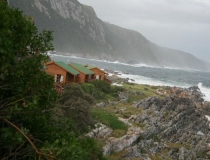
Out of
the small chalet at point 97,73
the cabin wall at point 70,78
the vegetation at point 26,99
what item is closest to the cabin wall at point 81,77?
the cabin wall at point 70,78

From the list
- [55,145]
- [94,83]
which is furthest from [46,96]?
[94,83]

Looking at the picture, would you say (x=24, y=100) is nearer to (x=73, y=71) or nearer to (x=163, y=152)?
(x=163, y=152)

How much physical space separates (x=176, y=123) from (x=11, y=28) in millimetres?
32902

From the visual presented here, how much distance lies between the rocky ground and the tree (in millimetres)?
15130

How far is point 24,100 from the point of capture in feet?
31.3

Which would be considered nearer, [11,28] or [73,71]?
[11,28]

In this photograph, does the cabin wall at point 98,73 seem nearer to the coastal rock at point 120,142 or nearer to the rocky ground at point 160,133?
the rocky ground at point 160,133

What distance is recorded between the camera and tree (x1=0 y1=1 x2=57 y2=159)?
884 cm

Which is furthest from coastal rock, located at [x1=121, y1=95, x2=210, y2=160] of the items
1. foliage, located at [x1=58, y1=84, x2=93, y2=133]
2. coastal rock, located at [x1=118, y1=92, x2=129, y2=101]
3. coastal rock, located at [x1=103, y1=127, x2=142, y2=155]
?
foliage, located at [x1=58, y1=84, x2=93, y2=133]

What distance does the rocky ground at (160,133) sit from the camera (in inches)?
1088

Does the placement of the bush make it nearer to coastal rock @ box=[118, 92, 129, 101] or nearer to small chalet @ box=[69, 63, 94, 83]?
small chalet @ box=[69, 63, 94, 83]

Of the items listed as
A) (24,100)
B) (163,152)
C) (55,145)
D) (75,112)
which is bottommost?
(163,152)

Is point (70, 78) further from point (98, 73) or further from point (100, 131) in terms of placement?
point (100, 131)

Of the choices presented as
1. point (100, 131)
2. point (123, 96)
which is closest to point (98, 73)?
point (123, 96)
